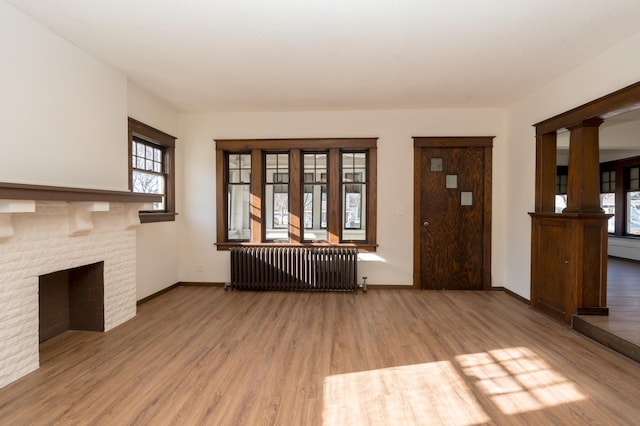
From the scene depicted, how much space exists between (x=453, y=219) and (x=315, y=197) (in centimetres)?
232

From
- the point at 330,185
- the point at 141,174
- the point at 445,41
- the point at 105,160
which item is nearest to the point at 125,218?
the point at 105,160

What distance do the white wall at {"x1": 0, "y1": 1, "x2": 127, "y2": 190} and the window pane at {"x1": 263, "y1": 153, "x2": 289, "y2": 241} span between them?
7.32 ft

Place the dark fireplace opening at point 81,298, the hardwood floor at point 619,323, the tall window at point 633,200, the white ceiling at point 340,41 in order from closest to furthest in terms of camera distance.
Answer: the white ceiling at point 340,41 → the hardwood floor at point 619,323 → the dark fireplace opening at point 81,298 → the tall window at point 633,200

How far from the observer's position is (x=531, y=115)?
14.5 ft

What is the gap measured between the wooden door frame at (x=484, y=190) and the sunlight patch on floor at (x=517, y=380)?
2204mm

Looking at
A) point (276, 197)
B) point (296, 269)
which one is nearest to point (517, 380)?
point (296, 269)

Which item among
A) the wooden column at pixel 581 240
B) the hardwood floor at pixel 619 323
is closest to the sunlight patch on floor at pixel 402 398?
the hardwood floor at pixel 619 323

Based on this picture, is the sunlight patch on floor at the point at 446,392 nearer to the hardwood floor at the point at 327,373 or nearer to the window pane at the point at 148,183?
the hardwood floor at the point at 327,373

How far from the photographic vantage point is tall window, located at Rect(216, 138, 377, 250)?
5191 mm

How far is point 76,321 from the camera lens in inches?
135

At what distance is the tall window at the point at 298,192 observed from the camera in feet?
17.0

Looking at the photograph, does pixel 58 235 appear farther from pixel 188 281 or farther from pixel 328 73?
pixel 328 73

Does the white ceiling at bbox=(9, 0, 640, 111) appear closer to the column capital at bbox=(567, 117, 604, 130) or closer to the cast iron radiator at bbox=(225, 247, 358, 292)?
the column capital at bbox=(567, 117, 604, 130)

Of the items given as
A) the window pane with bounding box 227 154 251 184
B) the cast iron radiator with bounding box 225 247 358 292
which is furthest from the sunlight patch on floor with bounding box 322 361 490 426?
the window pane with bounding box 227 154 251 184
